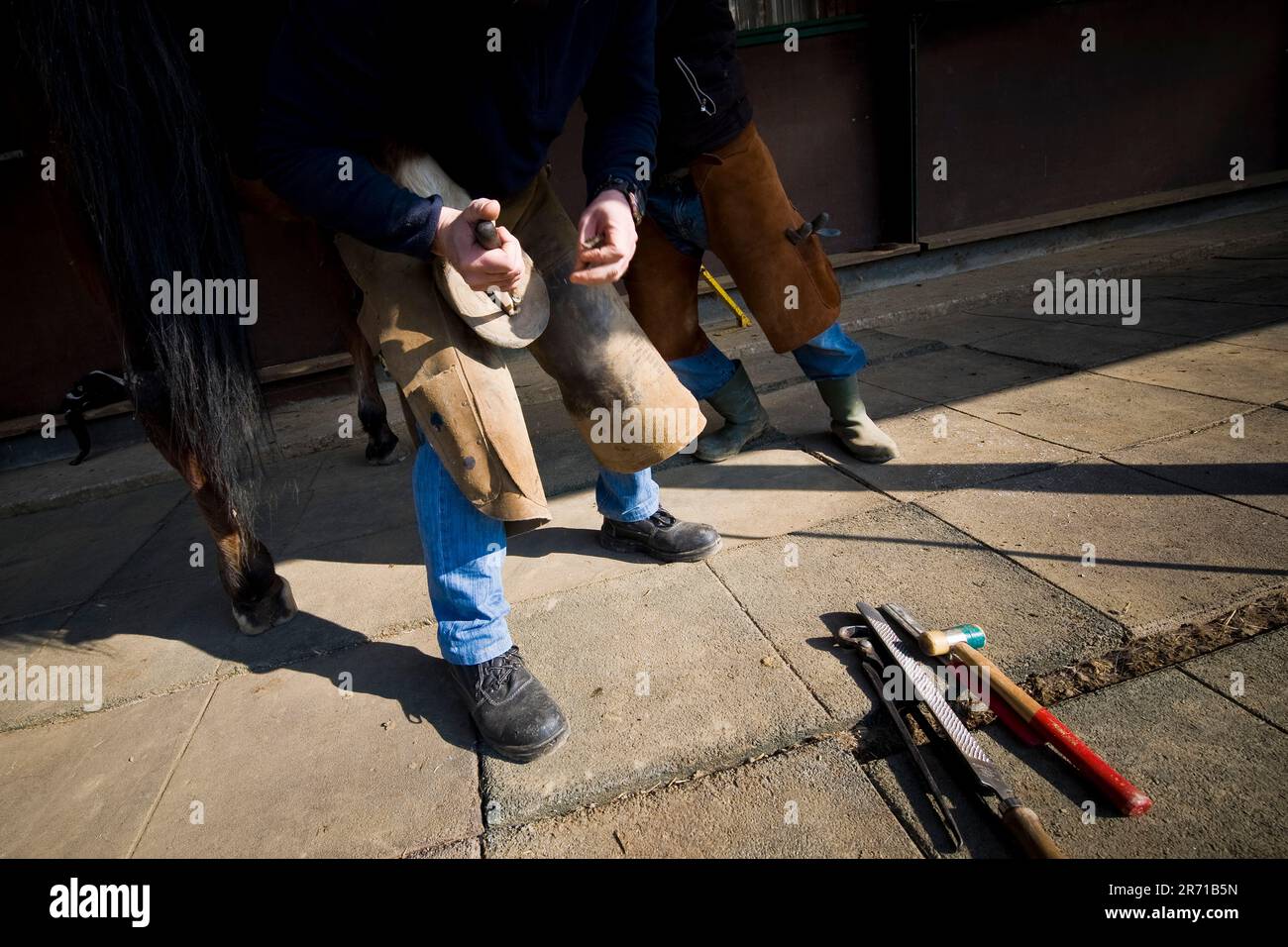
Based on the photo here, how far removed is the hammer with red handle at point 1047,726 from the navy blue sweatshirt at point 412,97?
136 cm

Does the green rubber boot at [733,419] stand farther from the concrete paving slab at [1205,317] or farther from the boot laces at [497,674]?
the concrete paving slab at [1205,317]

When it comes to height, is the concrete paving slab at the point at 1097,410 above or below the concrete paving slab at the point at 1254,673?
above

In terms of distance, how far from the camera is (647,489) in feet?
7.09

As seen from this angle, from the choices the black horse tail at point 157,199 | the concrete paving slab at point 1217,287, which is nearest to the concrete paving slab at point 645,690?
the black horse tail at point 157,199

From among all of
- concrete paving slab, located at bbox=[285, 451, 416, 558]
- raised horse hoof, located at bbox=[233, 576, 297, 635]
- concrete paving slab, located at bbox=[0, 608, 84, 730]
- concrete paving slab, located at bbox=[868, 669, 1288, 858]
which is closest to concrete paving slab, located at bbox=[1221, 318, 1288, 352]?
concrete paving slab, located at bbox=[868, 669, 1288, 858]

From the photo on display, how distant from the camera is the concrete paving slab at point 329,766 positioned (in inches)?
54.6

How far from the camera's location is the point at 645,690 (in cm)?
163

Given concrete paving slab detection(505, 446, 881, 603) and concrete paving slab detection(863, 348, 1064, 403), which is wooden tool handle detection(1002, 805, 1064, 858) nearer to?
concrete paving slab detection(505, 446, 881, 603)

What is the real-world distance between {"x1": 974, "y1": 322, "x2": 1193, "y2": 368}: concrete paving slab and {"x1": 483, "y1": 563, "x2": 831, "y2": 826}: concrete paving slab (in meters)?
2.44

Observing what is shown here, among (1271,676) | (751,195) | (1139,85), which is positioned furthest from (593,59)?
(1139,85)

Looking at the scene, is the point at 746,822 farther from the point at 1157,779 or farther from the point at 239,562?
the point at 239,562

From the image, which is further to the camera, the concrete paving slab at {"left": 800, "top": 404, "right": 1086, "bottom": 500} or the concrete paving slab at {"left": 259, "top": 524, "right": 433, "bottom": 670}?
the concrete paving slab at {"left": 800, "top": 404, "right": 1086, "bottom": 500}

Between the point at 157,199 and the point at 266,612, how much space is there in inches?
46.0

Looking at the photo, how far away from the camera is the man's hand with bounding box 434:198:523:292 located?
1320mm
